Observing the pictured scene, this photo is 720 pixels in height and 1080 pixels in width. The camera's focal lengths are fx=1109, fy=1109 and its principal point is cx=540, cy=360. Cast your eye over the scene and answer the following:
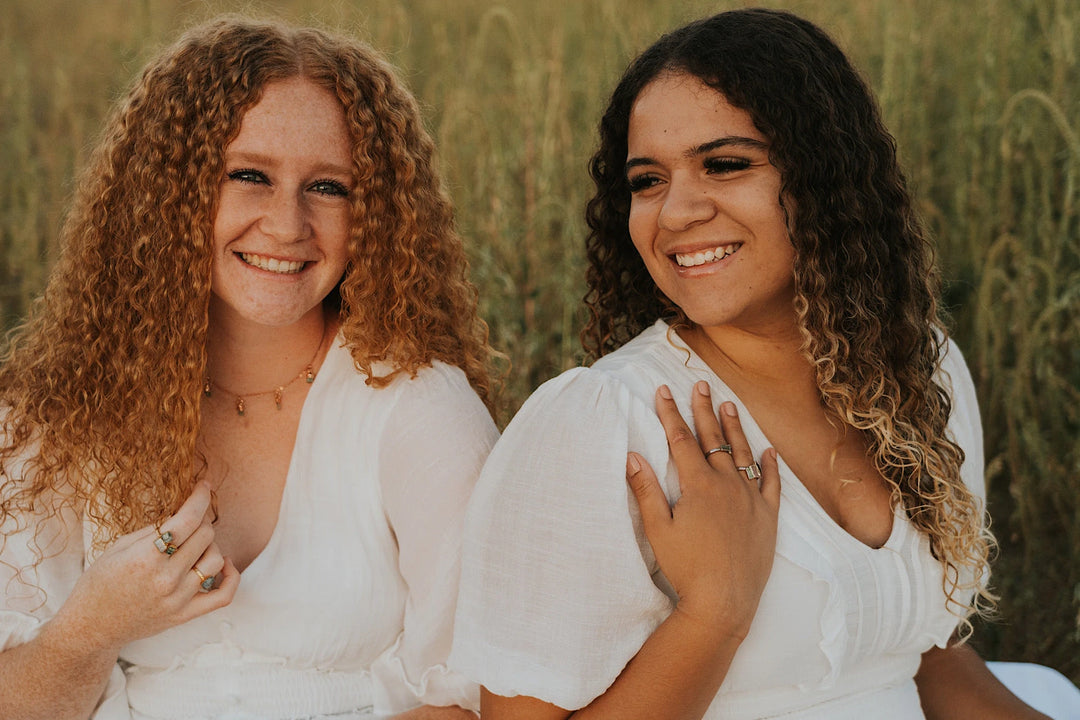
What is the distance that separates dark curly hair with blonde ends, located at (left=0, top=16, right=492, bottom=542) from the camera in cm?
185

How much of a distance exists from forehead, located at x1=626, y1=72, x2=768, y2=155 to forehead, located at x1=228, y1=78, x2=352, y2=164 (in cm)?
53

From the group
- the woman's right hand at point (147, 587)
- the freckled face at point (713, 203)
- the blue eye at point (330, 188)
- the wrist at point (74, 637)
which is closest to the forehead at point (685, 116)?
the freckled face at point (713, 203)

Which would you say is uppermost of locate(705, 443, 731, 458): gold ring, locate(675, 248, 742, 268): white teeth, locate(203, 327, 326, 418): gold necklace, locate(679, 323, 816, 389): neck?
locate(675, 248, 742, 268): white teeth

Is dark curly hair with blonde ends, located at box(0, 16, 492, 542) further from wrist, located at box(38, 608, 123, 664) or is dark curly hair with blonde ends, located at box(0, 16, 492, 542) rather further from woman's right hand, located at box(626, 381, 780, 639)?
woman's right hand, located at box(626, 381, 780, 639)

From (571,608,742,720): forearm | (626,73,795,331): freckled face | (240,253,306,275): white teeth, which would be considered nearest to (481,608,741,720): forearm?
(571,608,742,720): forearm

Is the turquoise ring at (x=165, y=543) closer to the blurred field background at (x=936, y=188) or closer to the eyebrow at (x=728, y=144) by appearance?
the eyebrow at (x=728, y=144)

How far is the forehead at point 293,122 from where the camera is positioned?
182cm

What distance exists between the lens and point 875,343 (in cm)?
177

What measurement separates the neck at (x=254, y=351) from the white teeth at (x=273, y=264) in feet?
0.55

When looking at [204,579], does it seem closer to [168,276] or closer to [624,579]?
[168,276]

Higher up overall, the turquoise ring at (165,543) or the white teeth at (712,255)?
the white teeth at (712,255)

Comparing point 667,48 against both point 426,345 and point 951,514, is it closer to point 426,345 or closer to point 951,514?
point 426,345

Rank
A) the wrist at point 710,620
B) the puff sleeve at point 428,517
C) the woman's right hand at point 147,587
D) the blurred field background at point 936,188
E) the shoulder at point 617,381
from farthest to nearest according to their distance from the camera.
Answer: the blurred field background at point 936,188 < the puff sleeve at point 428,517 < the woman's right hand at point 147,587 < the shoulder at point 617,381 < the wrist at point 710,620

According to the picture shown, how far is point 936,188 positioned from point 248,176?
8.00ft
